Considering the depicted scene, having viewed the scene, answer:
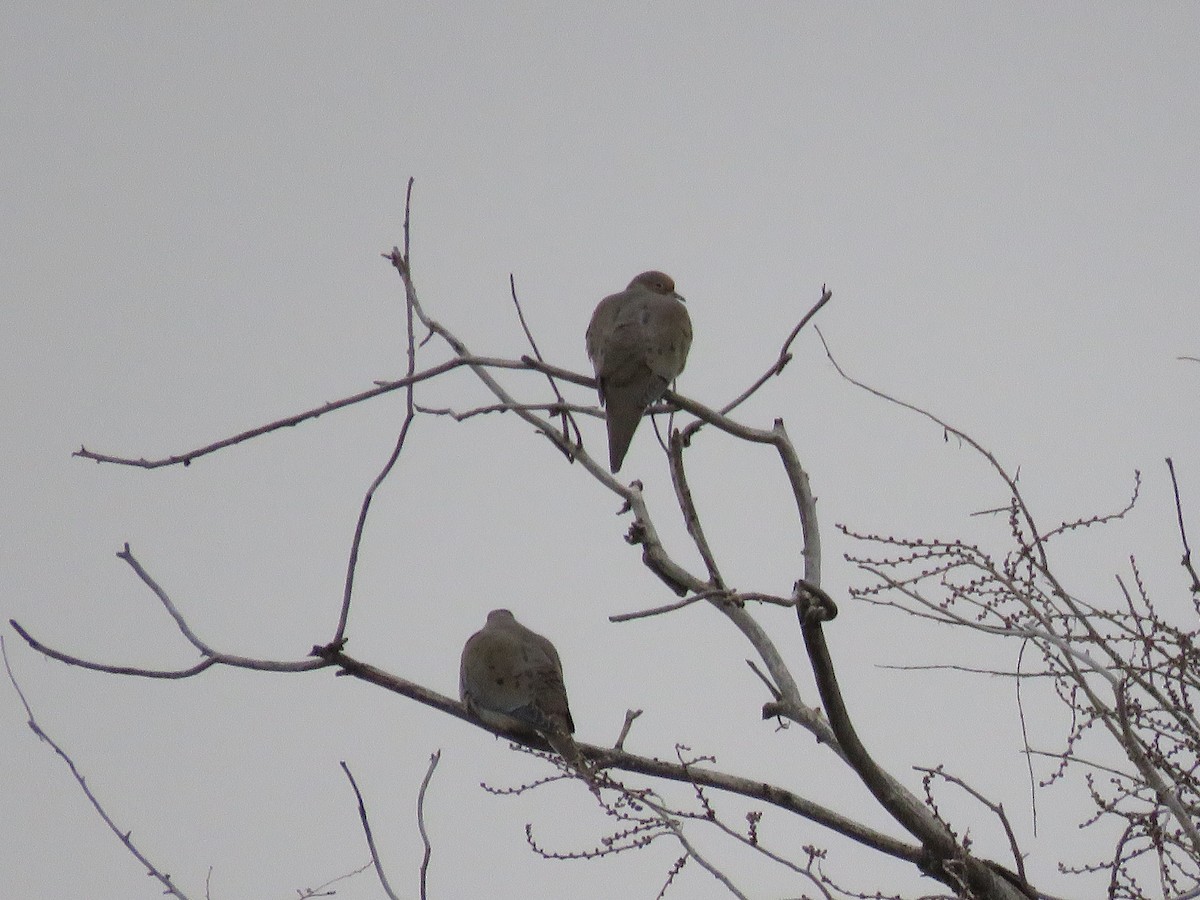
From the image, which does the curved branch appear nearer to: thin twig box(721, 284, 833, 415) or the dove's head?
thin twig box(721, 284, 833, 415)

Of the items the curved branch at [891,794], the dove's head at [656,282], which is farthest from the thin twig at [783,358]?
the dove's head at [656,282]

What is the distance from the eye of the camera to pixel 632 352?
17.7 feet

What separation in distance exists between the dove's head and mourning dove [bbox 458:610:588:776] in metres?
2.04

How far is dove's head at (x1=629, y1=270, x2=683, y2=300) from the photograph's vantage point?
22.0 ft

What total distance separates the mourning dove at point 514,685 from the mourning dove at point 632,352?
88cm

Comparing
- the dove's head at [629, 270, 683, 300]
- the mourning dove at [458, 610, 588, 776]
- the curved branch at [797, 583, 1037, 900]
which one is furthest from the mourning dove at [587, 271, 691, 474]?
the curved branch at [797, 583, 1037, 900]

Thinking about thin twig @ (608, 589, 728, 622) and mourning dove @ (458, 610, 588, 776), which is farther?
mourning dove @ (458, 610, 588, 776)

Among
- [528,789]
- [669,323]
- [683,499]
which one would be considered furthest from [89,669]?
[669,323]

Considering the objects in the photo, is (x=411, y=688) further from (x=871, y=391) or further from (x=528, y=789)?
(x=871, y=391)

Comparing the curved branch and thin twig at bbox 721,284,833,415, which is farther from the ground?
thin twig at bbox 721,284,833,415

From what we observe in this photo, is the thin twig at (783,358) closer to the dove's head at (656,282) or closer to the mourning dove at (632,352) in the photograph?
the mourning dove at (632,352)

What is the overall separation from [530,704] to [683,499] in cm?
189

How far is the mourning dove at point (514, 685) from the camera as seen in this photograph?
4.91 meters

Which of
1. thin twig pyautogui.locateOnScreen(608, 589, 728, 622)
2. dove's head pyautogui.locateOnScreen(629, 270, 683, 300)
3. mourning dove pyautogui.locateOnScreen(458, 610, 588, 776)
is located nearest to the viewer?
thin twig pyautogui.locateOnScreen(608, 589, 728, 622)
